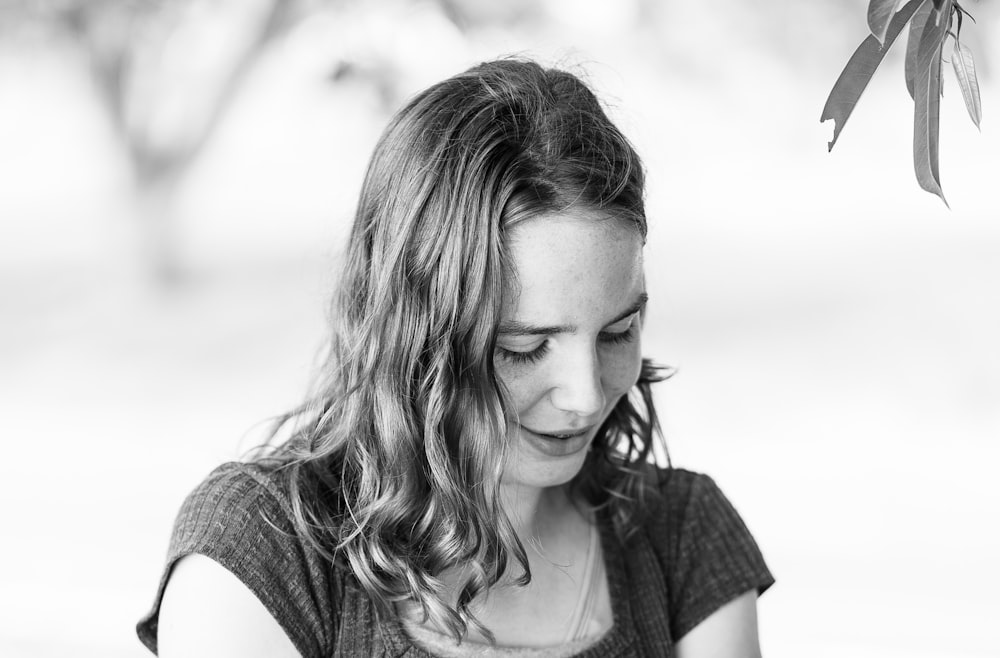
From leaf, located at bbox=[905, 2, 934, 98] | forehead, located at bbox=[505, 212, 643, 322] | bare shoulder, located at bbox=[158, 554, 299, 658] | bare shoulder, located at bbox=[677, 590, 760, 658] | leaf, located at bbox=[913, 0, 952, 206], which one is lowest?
bare shoulder, located at bbox=[677, 590, 760, 658]

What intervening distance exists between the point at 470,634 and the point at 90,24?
2.19 meters

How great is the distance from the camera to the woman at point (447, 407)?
1.00 metres

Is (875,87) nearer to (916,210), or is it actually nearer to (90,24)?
(916,210)

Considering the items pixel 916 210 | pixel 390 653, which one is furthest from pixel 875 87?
pixel 390 653

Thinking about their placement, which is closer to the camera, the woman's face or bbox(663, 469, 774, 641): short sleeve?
the woman's face

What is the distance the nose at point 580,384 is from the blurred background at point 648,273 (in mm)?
1453

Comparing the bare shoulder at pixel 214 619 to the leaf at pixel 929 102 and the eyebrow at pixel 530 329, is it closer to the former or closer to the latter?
the eyebrow at pixel 530 329

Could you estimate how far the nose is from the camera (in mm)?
999

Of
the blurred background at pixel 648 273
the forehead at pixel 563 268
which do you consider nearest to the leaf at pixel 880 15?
the forehead at pixel 563 268

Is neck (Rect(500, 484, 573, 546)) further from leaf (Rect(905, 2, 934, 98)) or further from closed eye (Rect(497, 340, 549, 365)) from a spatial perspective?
leaf (Rect(905, 2, 934, 98))

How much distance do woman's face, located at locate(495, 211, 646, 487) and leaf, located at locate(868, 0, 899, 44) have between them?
0.38 meters

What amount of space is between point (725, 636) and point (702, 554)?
0.31 feet

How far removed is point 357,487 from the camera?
3.68 ft

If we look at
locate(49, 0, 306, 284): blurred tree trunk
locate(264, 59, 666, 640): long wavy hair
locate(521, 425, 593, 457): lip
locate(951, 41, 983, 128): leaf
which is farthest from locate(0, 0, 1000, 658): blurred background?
locate(951, 41, 983, 128): leaf
